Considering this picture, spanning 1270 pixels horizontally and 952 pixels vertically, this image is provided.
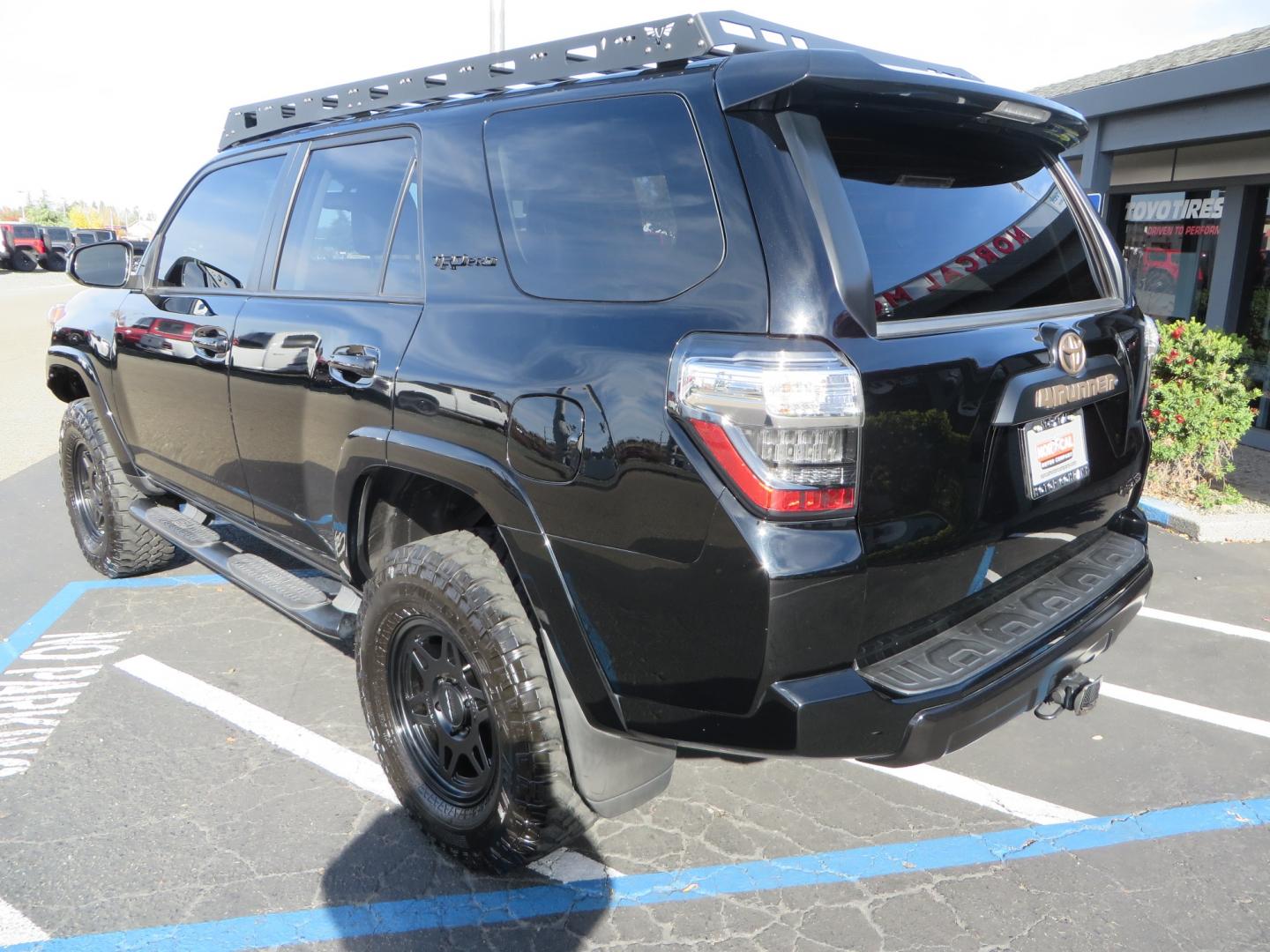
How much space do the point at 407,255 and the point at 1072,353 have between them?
187 centimetres

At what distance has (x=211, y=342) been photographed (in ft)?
11.7

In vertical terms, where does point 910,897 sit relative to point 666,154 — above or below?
below

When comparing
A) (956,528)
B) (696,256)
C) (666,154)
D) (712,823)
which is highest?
(666,154)

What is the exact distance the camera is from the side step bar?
125 inches

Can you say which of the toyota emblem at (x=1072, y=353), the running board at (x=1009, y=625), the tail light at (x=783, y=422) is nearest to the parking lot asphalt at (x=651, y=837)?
the running board at (x=1009, y=625)

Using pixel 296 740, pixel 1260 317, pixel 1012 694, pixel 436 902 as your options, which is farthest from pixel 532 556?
pixel 1260 317

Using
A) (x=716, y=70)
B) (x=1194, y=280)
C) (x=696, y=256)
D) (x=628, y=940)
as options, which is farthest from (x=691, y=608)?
(x=1194, y=280)

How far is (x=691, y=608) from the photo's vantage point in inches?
80.4

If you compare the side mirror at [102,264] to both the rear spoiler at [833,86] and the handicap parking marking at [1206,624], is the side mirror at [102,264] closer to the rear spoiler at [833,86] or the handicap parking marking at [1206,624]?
the rear spoiler at [833,86]

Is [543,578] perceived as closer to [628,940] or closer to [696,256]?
[696,256]

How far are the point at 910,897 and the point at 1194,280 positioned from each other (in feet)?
29.4

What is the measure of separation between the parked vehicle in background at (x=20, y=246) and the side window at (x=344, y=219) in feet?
132

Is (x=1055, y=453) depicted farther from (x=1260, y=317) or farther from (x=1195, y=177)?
(x=1195, y=177)

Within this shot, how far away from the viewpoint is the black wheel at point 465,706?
2.38m
